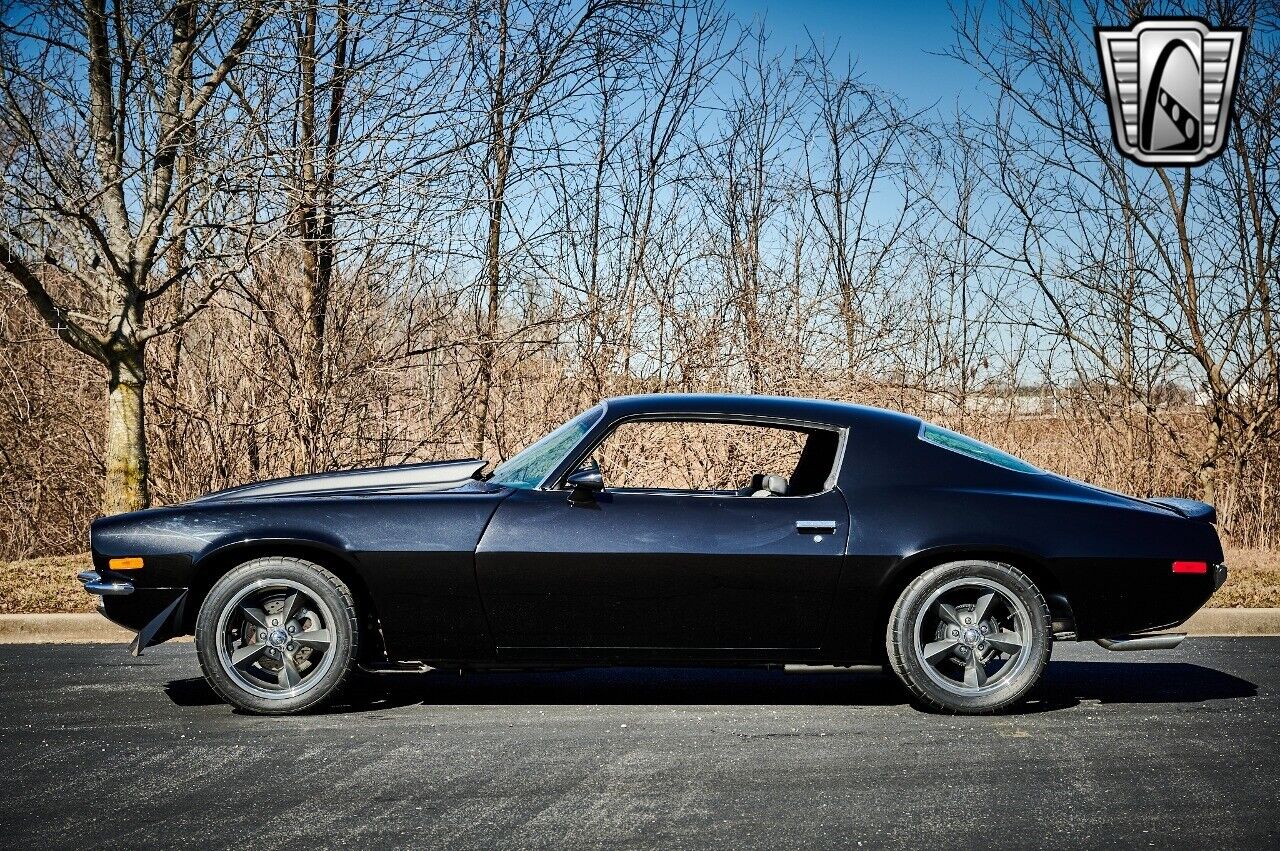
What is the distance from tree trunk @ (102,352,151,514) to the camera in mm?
9547

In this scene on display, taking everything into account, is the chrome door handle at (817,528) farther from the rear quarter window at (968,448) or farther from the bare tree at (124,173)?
the bare tree at (124,173)

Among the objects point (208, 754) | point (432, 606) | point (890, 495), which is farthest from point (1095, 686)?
point (208, 754)

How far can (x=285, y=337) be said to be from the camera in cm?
1099

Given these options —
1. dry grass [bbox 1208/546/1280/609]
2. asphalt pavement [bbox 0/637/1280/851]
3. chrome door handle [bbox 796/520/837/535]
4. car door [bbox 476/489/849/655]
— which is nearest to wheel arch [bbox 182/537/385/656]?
asphalt pavement [bbox 0/637/1280/851]

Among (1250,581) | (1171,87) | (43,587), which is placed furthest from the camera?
(1171,87)

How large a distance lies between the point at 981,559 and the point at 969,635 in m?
0.33

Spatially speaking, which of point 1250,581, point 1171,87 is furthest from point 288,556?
point 1171,87

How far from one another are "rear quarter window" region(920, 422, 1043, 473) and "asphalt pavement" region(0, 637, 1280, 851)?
109cm

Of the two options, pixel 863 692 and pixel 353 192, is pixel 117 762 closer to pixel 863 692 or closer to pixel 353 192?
pixel 863 692

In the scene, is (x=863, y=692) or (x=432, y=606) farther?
(x=863, y=692)

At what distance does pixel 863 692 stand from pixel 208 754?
2.97 metres

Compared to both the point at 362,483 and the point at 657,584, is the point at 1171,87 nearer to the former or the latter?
the point at 657,584

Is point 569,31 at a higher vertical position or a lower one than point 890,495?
higher

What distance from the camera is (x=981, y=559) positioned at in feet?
17.8
